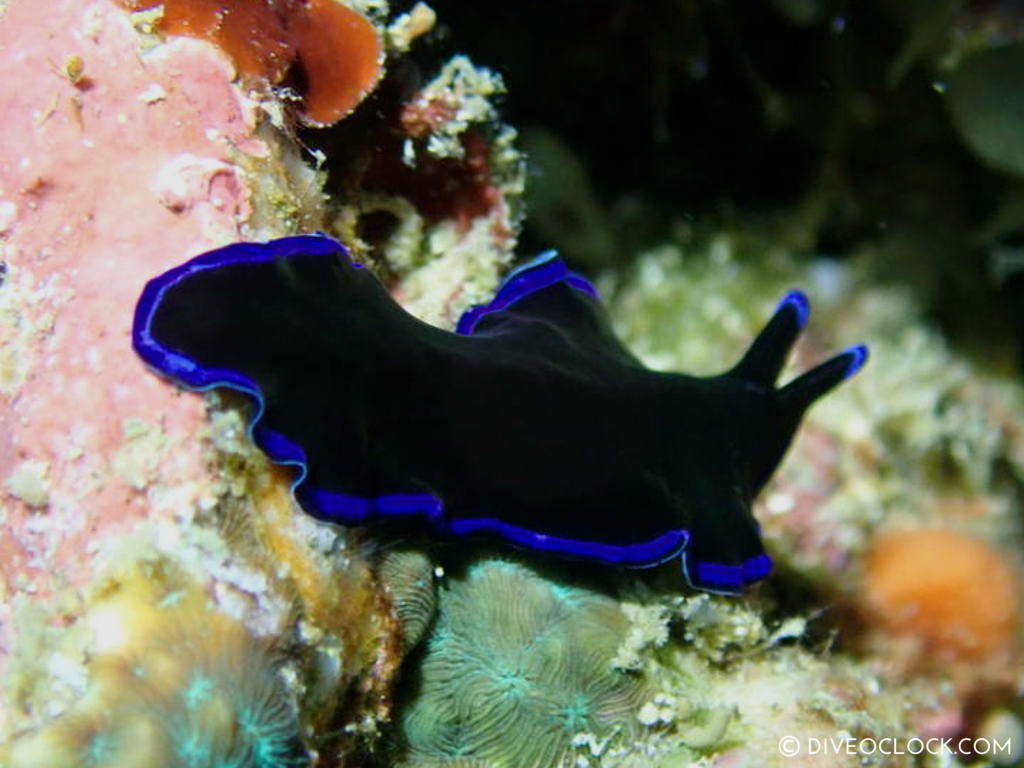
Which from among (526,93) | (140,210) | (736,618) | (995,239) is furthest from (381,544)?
(995,239)

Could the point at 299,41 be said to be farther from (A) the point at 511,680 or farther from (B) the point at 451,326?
(A) the point at 511,680

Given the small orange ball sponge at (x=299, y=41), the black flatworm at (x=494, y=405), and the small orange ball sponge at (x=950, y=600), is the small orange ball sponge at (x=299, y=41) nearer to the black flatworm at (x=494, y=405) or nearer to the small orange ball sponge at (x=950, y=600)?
the black flatworm at (x=494, y=405)

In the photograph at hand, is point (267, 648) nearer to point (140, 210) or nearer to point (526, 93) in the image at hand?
point (140, 210)
